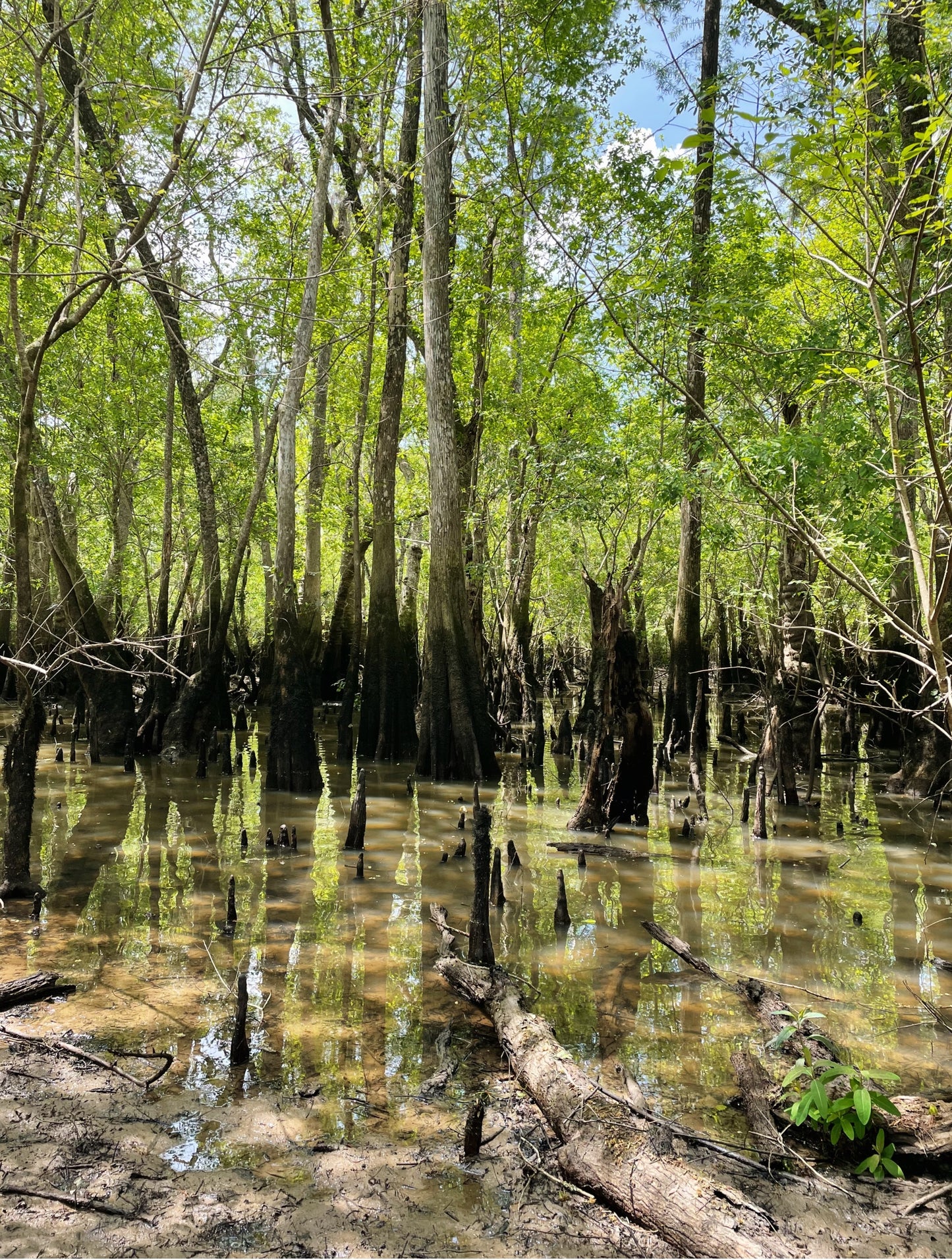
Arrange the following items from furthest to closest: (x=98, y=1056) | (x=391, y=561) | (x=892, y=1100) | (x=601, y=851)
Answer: (x=391, y=561) < (x=601, y=851) < (x=98, y=1056) < (x=892, y=1100)

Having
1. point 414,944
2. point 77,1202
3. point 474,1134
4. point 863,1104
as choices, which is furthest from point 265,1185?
point 414,944

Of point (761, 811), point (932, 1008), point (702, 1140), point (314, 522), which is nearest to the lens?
point (702, 1140)

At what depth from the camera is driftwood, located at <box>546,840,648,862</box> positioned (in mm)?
6441

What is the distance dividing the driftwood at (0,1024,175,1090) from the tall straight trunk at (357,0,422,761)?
712 centimetres

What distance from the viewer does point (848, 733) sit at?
11680 millimetres

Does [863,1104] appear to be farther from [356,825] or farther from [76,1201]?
[356,825]

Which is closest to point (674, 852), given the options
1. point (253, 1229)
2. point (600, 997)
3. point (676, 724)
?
point (600, 997)

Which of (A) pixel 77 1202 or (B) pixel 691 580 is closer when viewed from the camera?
(A) pixel 77 1202

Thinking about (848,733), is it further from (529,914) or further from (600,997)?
(600,997)

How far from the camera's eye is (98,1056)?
126 inches

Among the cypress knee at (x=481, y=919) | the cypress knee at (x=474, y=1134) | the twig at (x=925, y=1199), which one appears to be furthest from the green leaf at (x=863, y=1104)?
the cypress knee at (x=481, y=919)

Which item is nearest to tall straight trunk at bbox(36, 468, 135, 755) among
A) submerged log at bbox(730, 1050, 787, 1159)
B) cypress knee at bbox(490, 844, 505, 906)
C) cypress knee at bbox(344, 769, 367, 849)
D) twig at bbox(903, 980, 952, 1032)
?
cypress knee at bbox(344, 769, 367, 849)

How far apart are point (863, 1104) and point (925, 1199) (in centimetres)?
28

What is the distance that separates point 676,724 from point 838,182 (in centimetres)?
988
